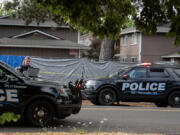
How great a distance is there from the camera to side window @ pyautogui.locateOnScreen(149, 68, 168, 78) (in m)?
14.7

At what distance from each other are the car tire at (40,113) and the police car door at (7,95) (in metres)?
0.41

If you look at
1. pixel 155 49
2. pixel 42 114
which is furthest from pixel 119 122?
pixel 155 49

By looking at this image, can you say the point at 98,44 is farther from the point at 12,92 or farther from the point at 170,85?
the point at 12,92

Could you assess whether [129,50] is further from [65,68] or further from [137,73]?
[137,73]

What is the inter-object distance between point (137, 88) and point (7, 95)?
723cm

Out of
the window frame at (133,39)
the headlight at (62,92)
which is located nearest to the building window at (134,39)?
the window frame at (133,39)

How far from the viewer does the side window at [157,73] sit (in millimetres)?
14719

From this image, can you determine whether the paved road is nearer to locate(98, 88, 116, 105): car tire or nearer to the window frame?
locate(98, 88, 116, 105): car tire

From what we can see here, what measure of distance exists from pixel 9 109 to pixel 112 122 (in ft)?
9.78

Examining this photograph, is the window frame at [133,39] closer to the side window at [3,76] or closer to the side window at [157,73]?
the side window at [157,73]

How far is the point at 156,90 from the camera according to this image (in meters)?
14.6

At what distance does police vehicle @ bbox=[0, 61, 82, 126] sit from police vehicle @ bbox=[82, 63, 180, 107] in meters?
5.78

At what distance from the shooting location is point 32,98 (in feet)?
28.0

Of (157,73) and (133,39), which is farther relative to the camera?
(133,39)
